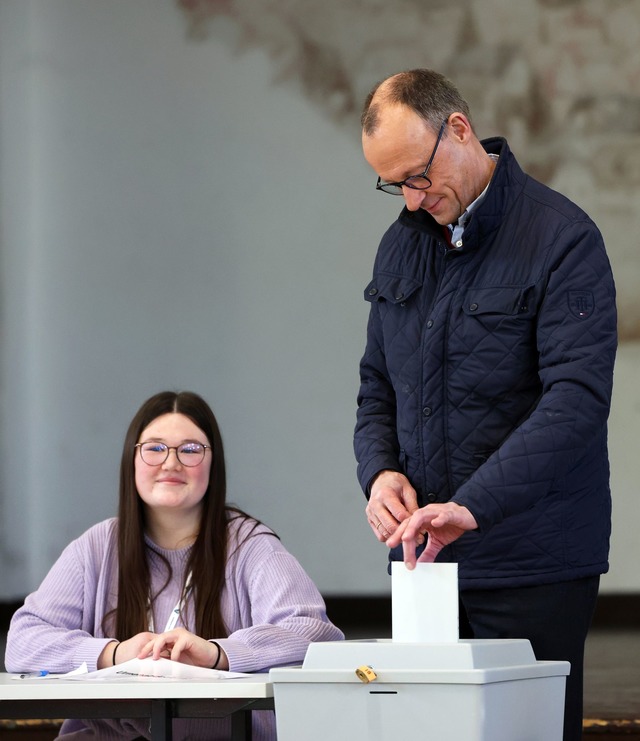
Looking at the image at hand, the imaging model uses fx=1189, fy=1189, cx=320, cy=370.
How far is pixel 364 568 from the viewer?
6691mm

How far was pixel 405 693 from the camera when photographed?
148cm

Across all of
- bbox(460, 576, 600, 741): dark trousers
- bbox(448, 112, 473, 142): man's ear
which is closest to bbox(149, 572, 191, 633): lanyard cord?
bbox(460, 576, 600, 741): dark trousers

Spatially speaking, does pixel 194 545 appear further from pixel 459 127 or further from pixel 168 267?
pixel 168 267

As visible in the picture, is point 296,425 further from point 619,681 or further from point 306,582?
point 306,582

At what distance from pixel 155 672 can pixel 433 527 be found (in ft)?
1.92

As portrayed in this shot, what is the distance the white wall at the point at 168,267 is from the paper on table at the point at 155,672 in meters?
4.78

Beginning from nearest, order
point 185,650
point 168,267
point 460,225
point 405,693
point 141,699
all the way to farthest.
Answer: point 405,693 → point 141,699 → point 460,225 → point 185,650 → point 168,267

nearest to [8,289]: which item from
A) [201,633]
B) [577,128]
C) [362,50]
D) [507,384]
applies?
[362,50]

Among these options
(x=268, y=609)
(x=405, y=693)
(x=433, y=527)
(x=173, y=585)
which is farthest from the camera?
(x=173, y=585)

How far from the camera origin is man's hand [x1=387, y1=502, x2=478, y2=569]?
1.62 m

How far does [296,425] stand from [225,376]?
19.6 inches

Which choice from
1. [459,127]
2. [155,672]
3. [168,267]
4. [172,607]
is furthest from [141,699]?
[168,267]

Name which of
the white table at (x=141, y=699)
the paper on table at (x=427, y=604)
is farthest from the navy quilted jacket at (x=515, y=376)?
the white table at (x=141, y=699)

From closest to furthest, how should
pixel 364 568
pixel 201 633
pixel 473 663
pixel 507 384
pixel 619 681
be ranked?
pixel 473 663, pixel 507 384, pixel 201 633, pixel 619 681, pixel 364 568
